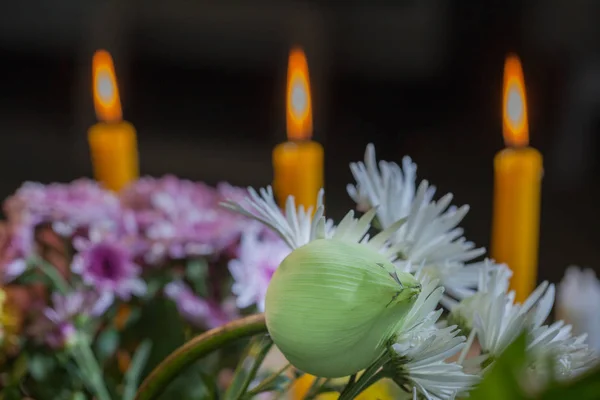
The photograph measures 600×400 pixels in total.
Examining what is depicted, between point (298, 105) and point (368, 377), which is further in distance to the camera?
point (298, 105)

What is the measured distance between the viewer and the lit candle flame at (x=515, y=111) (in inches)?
16.2

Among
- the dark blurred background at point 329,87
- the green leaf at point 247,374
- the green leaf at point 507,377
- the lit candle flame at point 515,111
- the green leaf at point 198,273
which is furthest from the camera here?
the dark blurred background at point 329,87

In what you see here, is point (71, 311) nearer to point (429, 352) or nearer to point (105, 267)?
point (105, 267)

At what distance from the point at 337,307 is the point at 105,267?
14 centimetres

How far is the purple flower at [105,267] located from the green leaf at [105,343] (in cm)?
2

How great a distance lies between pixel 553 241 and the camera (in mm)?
990

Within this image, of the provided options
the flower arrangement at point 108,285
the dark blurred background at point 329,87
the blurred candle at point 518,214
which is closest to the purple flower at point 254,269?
the flower arrangement at point 108,285

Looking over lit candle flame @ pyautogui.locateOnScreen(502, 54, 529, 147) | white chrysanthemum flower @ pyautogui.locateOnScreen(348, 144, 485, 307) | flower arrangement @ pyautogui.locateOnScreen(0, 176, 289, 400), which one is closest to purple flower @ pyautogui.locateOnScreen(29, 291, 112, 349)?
flower arrangement @ pyautogui.locateOnScreen(0, 176, 289, 400)

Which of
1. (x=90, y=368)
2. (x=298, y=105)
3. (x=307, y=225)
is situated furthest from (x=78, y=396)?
(x=298, y=105)

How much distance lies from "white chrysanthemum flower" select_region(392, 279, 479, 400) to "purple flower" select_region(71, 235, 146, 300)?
13 centimetres

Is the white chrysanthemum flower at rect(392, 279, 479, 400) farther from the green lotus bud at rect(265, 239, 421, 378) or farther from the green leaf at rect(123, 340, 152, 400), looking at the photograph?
the green leaf at rect(123, 340, 152, 400)

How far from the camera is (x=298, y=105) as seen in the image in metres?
0.45

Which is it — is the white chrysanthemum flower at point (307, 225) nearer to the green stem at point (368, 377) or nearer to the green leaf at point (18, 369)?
the green stem at point (368, 377)

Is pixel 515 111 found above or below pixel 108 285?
above
